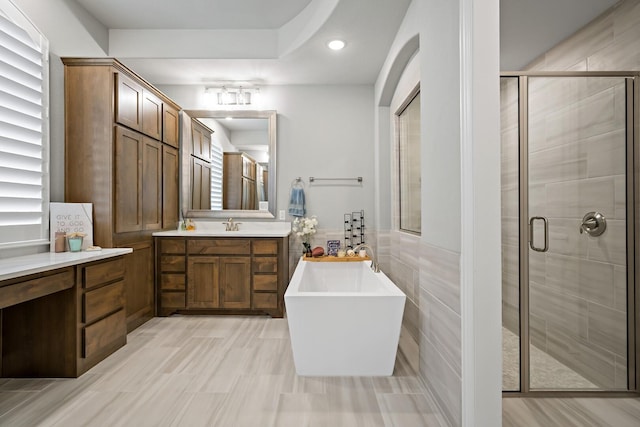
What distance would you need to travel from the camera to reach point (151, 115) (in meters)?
3.41

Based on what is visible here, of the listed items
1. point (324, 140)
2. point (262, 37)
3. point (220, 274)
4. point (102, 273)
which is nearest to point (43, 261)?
point (102, 273)

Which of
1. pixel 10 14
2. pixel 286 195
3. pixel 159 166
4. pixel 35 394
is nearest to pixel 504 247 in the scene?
pixel 286 195

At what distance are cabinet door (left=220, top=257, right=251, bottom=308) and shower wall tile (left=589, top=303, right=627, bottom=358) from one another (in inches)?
108

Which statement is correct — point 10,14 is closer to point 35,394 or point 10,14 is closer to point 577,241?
point 35,394

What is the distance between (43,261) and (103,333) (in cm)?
68

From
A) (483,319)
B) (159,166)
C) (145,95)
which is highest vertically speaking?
(145,95)

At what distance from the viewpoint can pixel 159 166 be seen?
3.58 metres

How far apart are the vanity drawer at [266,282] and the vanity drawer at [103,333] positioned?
120 cm

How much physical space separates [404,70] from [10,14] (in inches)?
113

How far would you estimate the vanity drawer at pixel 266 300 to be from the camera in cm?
357

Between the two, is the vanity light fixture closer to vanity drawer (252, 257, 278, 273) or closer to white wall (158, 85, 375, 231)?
white wall (158, 85, 375, 231)

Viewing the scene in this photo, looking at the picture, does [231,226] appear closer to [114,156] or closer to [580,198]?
→ [114,156]

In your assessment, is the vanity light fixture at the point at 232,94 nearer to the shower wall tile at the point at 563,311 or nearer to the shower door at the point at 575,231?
the shower door at the point at 575,231

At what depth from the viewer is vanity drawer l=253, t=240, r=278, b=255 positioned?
141 inches
